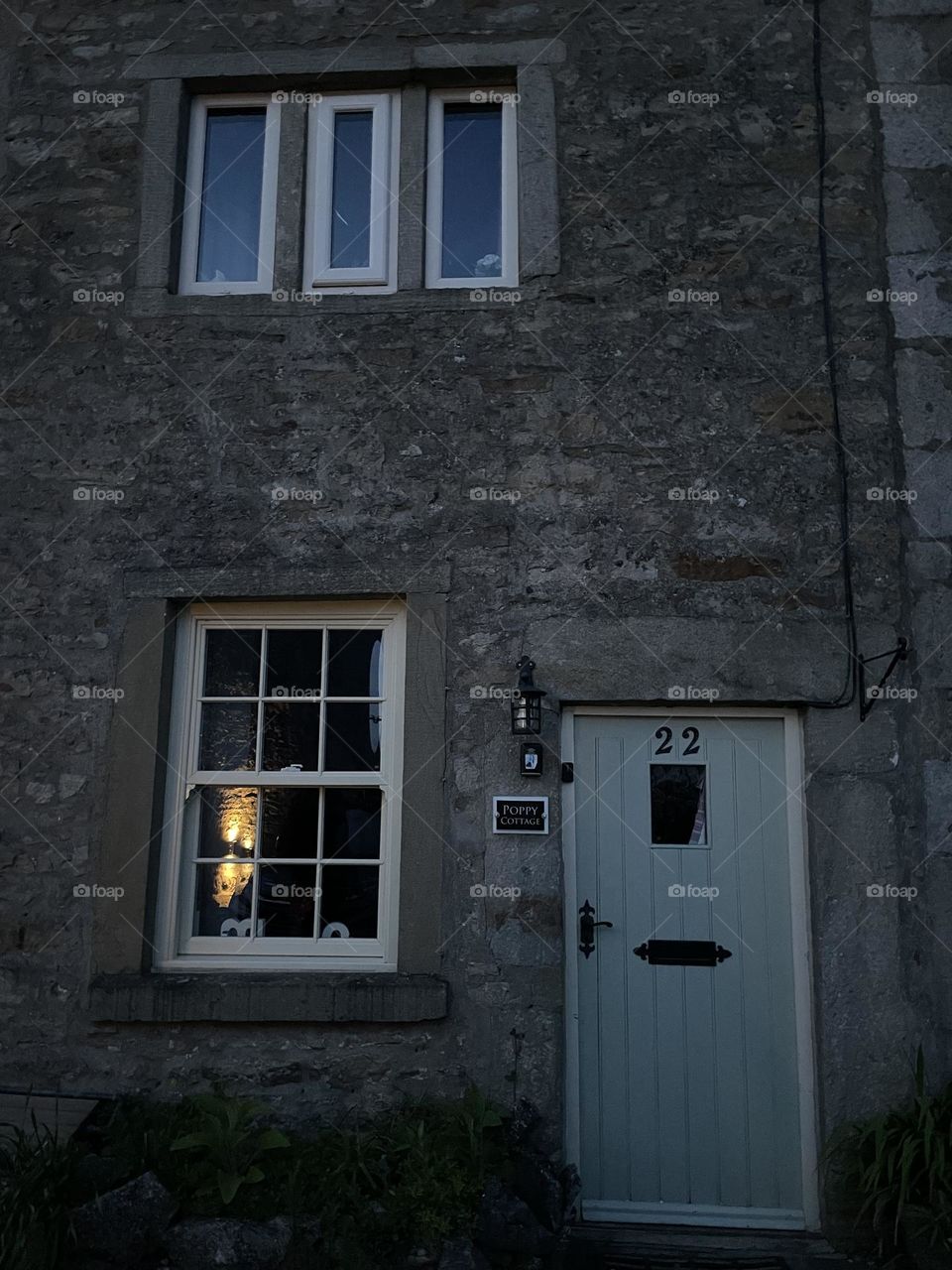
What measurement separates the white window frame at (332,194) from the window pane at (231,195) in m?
0.31

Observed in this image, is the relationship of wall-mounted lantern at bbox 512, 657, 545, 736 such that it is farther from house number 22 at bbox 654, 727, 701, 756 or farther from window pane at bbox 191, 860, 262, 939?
window pane at bbox 191, 860, 262, 939

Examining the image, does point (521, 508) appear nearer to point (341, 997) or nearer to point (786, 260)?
point (786, 260)

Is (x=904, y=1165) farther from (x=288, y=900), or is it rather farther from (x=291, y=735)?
(x=291, y=735)

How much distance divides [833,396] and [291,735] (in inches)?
124

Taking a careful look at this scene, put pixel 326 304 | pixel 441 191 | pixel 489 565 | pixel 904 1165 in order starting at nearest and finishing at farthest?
pixel 904 1165 → pixel 489 565 → pixel 326 304 → pixel 441 191

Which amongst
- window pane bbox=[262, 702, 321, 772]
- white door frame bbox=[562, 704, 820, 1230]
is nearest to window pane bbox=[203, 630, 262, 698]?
window pane bbox=[262, 702, 321, 772]

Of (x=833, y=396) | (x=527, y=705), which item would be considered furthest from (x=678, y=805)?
(x=833, y=396)

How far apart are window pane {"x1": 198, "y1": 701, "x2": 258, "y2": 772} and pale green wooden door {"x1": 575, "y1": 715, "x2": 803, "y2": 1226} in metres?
1.60

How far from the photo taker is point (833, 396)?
536 cm

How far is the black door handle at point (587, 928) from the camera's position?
197 inches

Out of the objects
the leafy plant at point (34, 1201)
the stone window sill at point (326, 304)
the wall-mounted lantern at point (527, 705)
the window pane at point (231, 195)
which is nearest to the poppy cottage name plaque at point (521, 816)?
the wall-mounted lantern at point (527, 705)

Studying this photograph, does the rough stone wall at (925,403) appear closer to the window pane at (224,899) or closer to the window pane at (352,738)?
the window pane at (352,738)

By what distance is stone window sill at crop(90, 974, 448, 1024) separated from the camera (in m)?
4.82

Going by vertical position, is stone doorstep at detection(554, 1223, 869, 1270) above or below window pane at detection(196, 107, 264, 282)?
below
